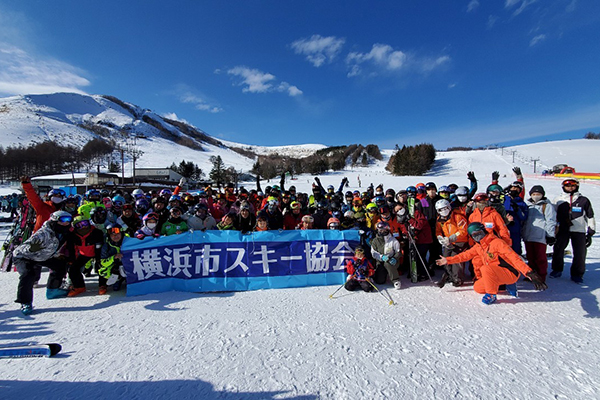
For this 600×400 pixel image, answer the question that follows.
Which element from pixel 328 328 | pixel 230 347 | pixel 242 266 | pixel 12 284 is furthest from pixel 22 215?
pixel 328 328

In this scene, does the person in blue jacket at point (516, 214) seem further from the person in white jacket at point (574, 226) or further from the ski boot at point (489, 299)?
the ski boot at point (489, 299)

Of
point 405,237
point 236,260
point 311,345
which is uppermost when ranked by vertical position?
point 405,237

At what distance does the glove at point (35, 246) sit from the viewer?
145 inches

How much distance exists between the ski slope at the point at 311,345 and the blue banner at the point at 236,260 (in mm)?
261

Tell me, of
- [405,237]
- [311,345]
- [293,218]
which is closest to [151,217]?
[293,218]

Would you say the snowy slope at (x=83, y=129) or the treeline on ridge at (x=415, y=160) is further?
the snowy slope at (x=83, y=129)

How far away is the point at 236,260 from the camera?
4.54m

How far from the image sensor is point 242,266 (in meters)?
4.54

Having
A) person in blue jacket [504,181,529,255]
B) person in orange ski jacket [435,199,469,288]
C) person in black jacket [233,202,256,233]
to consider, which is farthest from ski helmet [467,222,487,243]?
person in black jacket [233,202,256,233]

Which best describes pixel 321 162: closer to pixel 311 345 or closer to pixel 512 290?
pixel 512 290

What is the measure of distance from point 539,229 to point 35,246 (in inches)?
316

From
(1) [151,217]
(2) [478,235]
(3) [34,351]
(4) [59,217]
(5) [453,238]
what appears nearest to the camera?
(3) [34,351]

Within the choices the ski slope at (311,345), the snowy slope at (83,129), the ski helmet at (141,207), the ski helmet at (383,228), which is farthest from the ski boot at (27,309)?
the snowy slope at (83,129)

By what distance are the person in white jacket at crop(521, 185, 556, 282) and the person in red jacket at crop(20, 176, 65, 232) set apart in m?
8.78
